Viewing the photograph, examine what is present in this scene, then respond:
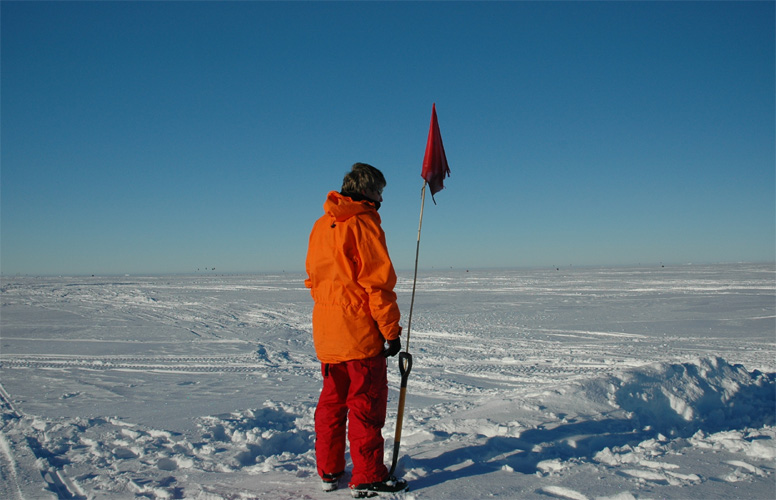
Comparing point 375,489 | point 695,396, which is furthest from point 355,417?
point 695,396

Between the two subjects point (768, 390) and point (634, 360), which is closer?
point (768, 390)

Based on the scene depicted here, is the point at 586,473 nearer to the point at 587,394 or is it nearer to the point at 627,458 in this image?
the point at 627,458

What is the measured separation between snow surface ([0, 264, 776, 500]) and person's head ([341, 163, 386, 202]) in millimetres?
1518

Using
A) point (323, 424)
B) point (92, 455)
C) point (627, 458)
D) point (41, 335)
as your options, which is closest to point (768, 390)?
point (627, 458)

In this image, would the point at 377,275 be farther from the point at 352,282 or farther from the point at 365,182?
the point at 365,182

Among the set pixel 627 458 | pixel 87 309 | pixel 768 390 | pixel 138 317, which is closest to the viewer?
pixel 627 458

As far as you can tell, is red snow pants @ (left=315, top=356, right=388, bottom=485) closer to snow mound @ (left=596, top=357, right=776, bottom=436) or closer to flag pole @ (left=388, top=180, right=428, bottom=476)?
flag pole @ (left=388, top=180, right=428, bottom=476)

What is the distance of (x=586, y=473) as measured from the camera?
248 cm

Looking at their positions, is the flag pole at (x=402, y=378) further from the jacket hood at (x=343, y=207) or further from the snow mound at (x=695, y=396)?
the snow mound at (x=695, y=396)

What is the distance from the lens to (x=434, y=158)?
3.02m

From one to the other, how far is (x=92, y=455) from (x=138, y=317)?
10.9 m

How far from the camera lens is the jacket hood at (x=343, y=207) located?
2324 millimetres

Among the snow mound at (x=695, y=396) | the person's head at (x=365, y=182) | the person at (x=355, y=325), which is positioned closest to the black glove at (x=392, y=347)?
the person at (x=355, y=325)

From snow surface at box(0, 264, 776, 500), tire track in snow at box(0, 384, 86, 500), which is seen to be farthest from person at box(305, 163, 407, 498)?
tire track in snow at box(0, 384, 86, 500)
